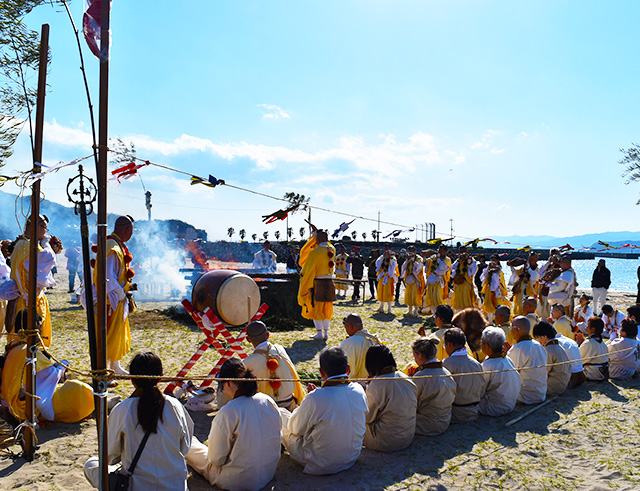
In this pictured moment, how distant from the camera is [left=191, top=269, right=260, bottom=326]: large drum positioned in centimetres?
715

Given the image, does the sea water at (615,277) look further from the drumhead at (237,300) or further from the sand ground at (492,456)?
the drumhead at (237,300)

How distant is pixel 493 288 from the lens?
1368 cm

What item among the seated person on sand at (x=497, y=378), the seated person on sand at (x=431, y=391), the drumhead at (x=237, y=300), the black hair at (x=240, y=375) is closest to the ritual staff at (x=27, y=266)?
the drumhead at (x=237, y=300)

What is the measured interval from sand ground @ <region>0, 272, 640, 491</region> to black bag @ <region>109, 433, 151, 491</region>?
0.95 metres

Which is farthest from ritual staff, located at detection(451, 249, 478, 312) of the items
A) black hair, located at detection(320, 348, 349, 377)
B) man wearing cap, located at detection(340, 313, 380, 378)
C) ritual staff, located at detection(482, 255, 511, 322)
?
black hair, located at detection(320, 348, 349, 377)

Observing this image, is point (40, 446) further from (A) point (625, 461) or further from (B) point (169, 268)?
(B) point (169, 268)

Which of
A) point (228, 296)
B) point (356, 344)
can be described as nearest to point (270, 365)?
point (356, 344)

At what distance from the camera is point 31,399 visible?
4.89 m

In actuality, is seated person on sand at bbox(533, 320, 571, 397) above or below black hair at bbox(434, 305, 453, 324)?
below

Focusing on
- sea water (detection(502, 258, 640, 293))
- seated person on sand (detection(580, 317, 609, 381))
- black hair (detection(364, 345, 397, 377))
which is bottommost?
sea water (detection(502, 258, 640, 293))

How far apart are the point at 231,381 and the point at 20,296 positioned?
317 cm

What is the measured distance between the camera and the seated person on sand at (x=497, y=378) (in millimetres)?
6336

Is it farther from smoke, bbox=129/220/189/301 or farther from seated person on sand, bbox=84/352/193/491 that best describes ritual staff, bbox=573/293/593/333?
smoke, bbox=129/220/189/301

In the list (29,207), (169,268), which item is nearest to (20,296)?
(29,207)
